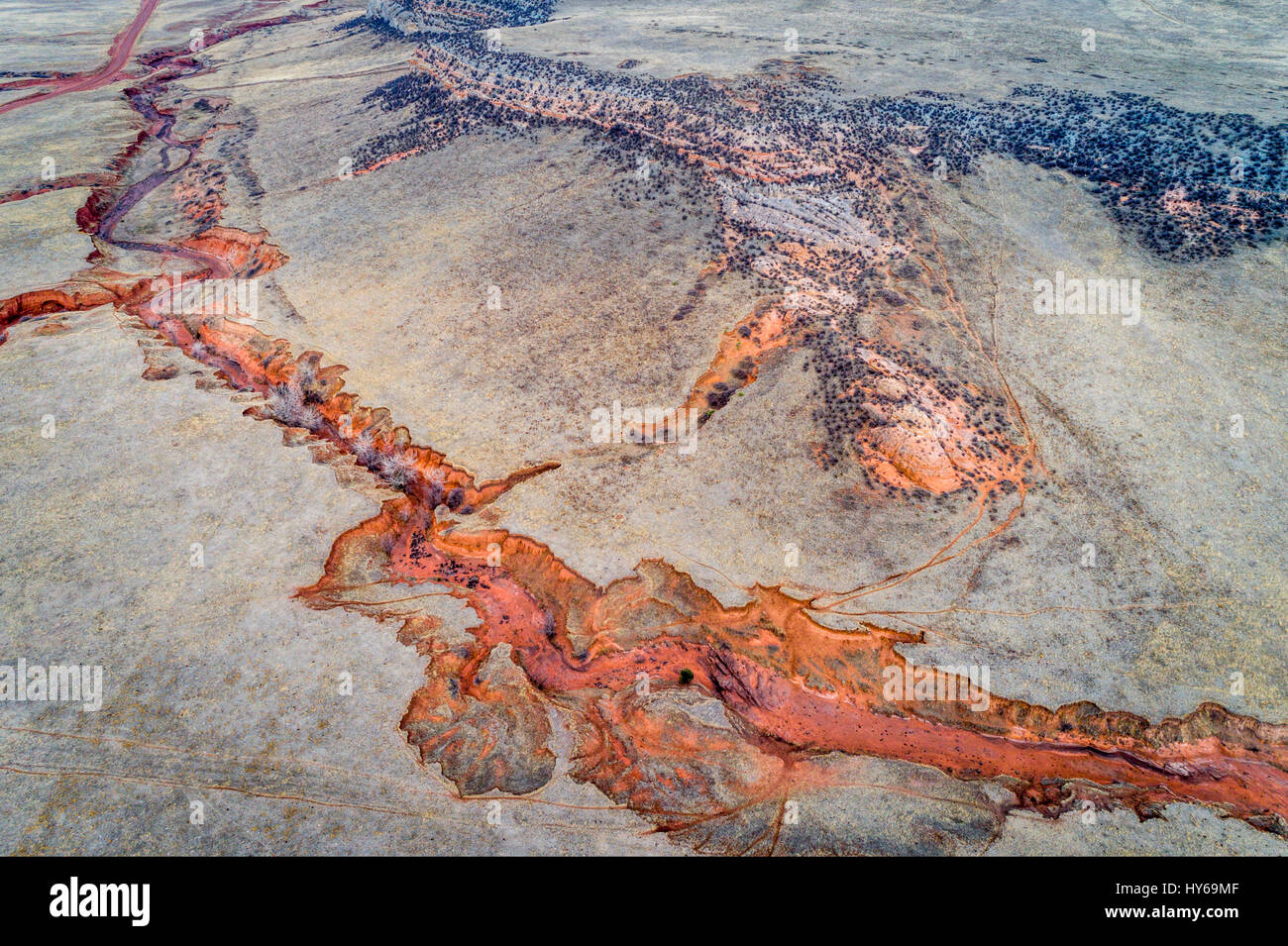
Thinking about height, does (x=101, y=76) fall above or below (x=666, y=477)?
above

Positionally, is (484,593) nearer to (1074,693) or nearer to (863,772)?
(863,772)

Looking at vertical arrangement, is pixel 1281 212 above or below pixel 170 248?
above

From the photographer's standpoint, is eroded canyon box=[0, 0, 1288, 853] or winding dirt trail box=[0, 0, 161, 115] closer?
eroded canyon box=[0, 0, 1288, 853]

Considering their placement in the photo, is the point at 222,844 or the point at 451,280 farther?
the point at 451,280

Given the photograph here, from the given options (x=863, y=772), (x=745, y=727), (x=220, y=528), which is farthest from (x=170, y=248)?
(x=863, y=772)

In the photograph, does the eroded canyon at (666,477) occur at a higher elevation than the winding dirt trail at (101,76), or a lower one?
lower

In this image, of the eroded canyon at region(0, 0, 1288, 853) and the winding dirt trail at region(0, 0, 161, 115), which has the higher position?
the winding dirt trail at region(0, 0, 161, 115)

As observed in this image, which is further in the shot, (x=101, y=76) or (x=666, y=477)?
(x=101, y=76)

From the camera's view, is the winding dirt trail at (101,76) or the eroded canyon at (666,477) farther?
the winding dirt trail at (101,76)

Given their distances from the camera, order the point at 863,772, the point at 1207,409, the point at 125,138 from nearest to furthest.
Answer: the point at 863,772 → the point at 1207,409 → the point at 125,138

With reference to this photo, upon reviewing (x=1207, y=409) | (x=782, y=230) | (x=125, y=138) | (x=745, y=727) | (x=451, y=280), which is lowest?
(x=745, y=727)

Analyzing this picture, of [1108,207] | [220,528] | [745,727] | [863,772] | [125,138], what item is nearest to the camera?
[863,772]
